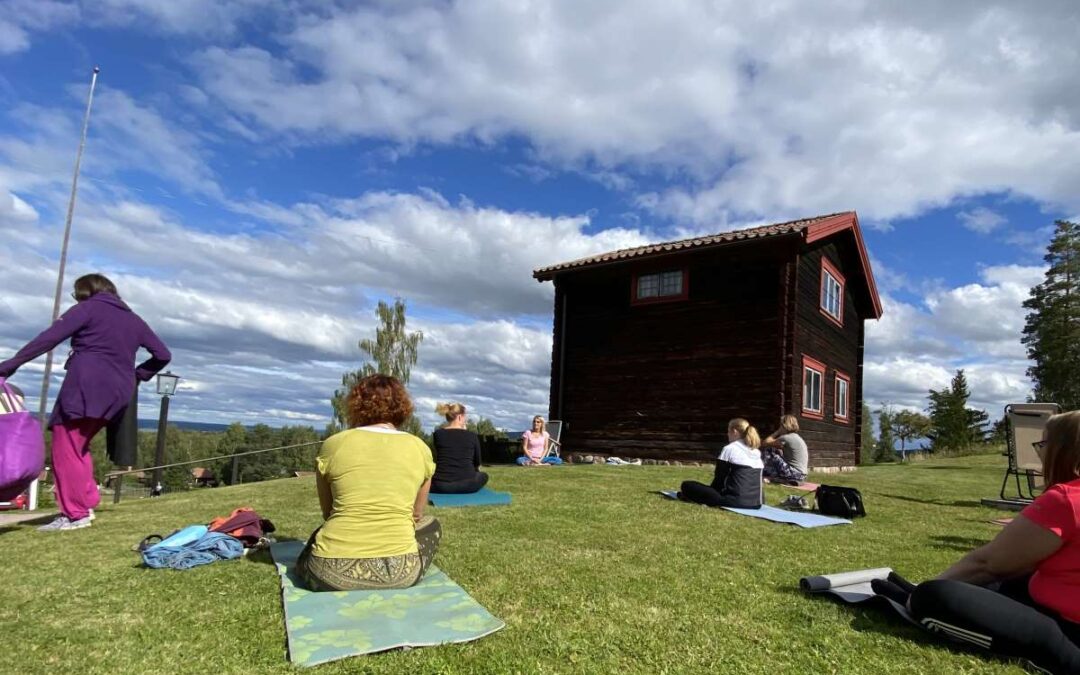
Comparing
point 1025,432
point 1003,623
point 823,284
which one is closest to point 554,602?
point 1003,623

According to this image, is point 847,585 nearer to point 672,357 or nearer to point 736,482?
point 736,482

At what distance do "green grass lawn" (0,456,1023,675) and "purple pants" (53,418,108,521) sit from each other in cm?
37

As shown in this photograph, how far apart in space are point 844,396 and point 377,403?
746 inches

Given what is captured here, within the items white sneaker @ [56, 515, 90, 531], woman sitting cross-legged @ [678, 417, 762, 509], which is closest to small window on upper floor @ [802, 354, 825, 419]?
woman sitting cross-legged @ [678, 417, 762, 509]

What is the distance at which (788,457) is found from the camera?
10.6 m

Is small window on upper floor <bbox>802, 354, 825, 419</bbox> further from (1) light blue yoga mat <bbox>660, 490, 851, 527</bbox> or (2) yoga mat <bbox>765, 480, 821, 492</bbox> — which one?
(1) light blue yoga mat <bbox>660, 490, 851, 527</bbox>

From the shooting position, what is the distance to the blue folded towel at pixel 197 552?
13.9 ft

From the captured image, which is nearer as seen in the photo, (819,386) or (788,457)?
(788,457)

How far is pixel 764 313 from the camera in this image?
15312 millimetres

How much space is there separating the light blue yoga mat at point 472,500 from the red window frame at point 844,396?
1383 cm

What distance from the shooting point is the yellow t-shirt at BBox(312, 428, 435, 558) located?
144 inches

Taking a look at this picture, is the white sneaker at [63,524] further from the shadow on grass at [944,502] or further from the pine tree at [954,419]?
the pine tree at [954,419]

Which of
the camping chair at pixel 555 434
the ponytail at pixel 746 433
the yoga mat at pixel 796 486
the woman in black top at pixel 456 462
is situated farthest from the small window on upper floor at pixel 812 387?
the woman in black top at pixel 456 462

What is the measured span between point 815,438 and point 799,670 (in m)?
15.1
